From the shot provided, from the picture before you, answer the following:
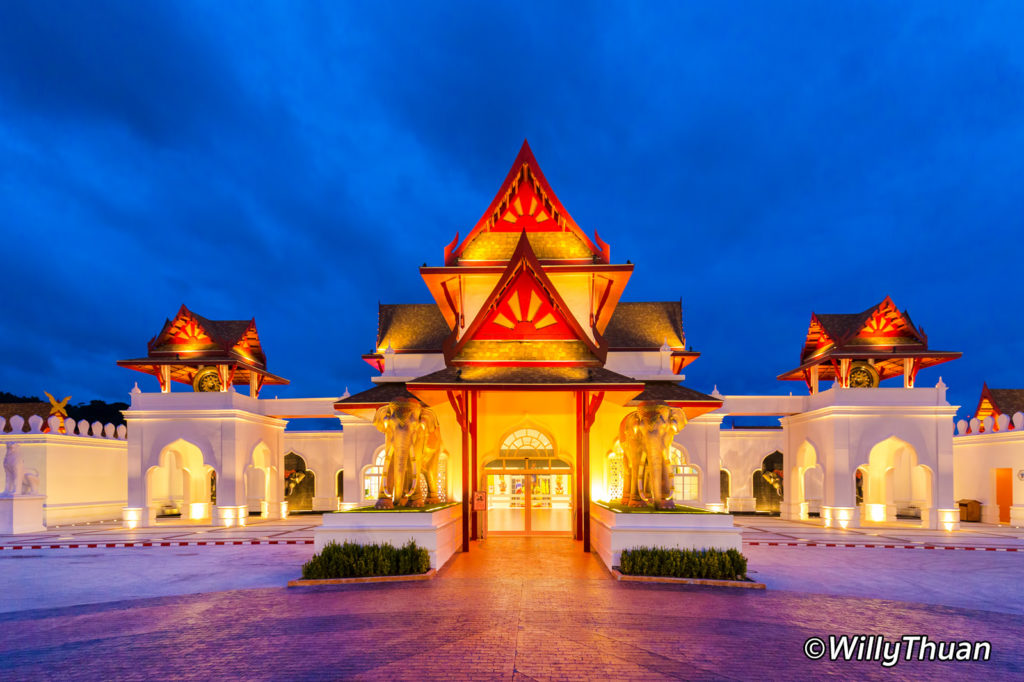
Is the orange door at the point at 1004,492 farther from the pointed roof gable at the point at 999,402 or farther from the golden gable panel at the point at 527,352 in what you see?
→ the golden gable panel at the point at 527,352

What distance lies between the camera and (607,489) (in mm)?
19094

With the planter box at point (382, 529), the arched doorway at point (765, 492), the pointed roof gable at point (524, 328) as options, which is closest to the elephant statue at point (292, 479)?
the pointed roof gable at point (524, 328)

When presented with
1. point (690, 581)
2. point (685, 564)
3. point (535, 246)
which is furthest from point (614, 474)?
point (535, 246)

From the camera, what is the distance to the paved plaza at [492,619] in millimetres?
7047

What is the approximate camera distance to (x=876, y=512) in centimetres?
2562

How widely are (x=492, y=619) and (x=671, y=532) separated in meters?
5.10

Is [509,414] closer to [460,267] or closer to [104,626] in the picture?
[460,267]

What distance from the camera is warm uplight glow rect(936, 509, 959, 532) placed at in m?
23.3

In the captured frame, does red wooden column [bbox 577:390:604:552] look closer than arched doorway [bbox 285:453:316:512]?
Yes

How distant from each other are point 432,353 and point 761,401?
45.9 ft

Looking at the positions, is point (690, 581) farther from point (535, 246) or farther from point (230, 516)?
point (230, 516)

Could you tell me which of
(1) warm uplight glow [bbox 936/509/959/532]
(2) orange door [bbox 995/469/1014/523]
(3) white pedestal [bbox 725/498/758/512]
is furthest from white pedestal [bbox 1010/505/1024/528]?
(3) white pedestal [bbox 725/498/758/512]

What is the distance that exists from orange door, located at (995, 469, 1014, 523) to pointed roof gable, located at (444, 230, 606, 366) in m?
21.1

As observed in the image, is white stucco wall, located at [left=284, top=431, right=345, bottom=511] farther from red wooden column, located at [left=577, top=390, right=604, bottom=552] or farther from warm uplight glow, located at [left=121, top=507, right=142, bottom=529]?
red wooden column, located at [left=577, top=390, right=604, bottom=552]
